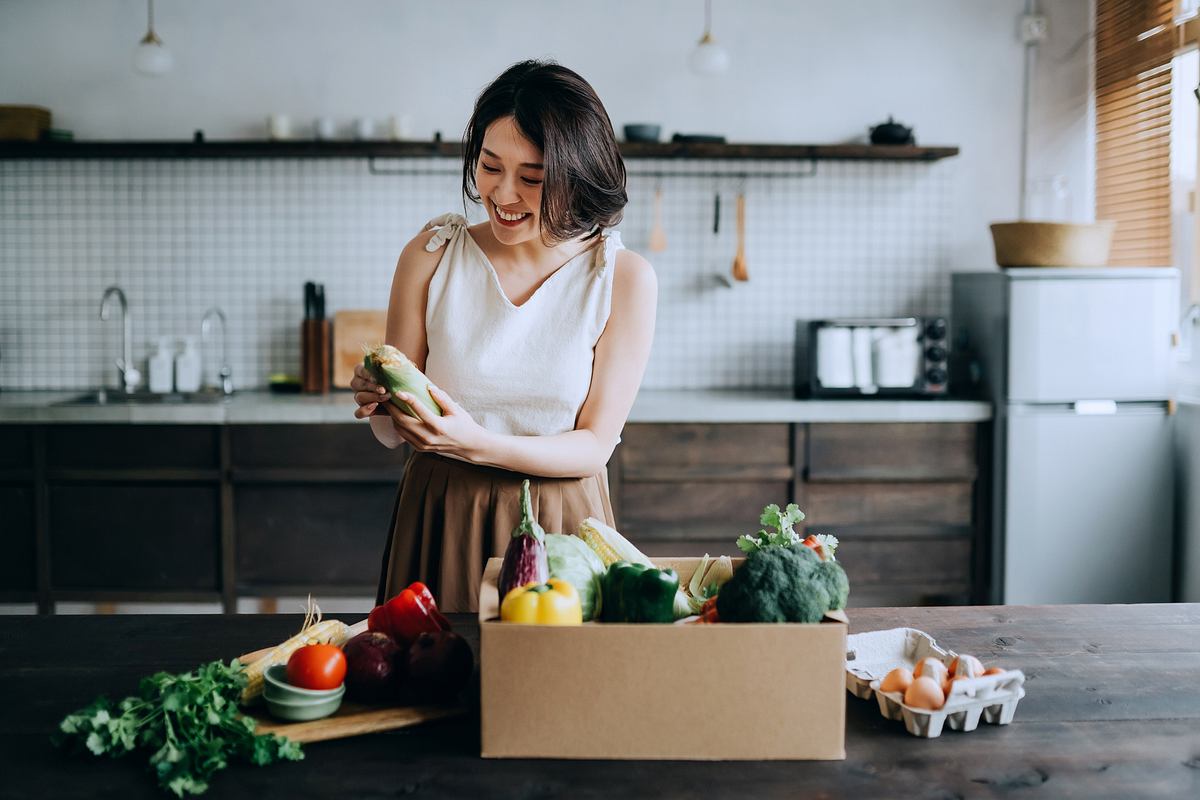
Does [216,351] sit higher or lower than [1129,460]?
higher

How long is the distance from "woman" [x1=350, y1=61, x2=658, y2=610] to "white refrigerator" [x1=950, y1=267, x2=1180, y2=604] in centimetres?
212

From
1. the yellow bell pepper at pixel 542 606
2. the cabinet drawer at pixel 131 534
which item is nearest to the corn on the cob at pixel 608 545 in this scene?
the yellow bell pepper at pixel 542 606

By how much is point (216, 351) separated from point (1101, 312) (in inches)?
126

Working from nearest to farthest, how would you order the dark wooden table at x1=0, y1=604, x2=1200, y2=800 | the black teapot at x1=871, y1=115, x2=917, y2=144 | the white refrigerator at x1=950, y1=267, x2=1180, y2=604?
the dark wooden table at x1=0, y1=604, x2=1200, y2=800
the white refrigerator at x1=950, y1=267, x2=1180, y2=604
the black teapot at x1=871, y1=115, x2=917, y2=144

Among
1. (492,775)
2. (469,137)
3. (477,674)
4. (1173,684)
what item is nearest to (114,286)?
(469,137)

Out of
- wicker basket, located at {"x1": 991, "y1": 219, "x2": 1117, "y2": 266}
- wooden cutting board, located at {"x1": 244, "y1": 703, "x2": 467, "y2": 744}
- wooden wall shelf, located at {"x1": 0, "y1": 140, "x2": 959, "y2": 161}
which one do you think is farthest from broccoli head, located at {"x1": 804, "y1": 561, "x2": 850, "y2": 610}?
wooden wall shelf, located at {"x1": 0, "y1": 140, "x2": 959, "y2": 161}

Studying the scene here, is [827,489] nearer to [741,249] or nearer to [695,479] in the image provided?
[695,479]

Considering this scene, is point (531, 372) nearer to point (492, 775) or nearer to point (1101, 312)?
point (492, 775)

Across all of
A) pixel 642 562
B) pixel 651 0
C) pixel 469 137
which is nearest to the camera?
pixel 642 562

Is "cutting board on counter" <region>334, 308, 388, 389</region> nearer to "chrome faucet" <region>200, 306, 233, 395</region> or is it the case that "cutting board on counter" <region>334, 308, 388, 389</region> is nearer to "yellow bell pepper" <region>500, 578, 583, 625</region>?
"chrome faucet" <region>200, 306, 233, 395</region>

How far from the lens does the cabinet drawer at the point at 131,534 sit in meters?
3.52

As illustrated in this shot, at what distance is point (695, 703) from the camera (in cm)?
110

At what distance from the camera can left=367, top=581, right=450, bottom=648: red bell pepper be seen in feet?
4.26

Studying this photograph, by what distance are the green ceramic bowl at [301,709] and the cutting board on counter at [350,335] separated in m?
2.80
